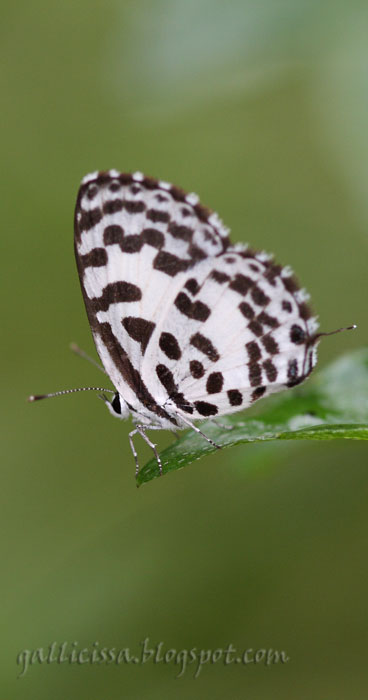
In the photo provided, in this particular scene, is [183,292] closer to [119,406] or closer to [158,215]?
[158,215]

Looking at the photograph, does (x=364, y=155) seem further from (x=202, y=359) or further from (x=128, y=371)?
(x=128, y=371)

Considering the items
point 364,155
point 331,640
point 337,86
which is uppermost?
point 337,86

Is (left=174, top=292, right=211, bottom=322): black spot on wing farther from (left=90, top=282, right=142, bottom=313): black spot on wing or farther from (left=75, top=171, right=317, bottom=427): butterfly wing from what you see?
(left=90, top=282, right=142, bottom=313): black spot on wing

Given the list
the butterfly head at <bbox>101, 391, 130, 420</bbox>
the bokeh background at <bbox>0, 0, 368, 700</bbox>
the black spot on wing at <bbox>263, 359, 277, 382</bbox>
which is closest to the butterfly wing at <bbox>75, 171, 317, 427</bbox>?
the black spot on wing at <bbox>263, 359, 277, 382</bbox>

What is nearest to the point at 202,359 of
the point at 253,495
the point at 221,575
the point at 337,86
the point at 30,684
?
the point at 253,495

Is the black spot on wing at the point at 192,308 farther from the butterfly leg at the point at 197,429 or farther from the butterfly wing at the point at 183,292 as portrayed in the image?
the butterfly leg at the point at 197,429

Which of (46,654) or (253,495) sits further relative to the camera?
(253,495)

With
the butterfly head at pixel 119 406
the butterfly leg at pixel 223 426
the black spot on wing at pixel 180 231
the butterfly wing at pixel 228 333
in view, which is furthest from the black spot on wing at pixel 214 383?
the black spot on wing at pixel 180 231

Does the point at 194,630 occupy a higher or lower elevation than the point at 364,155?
lower
